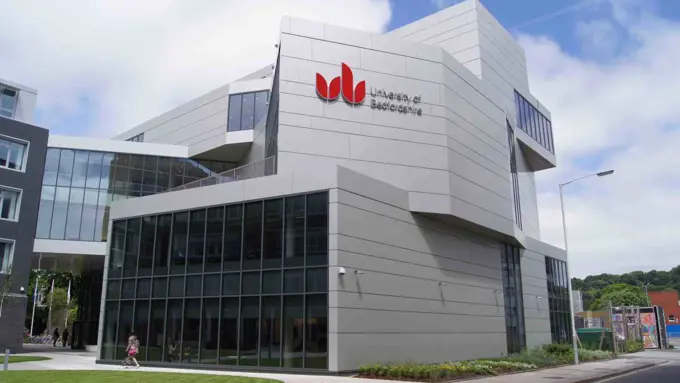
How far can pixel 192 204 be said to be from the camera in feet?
90.2

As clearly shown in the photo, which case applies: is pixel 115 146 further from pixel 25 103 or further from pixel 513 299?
pixel 513 299

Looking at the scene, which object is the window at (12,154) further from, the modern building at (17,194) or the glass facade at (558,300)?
the glass facade at (558,300)

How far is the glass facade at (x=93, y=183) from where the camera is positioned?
4134cm

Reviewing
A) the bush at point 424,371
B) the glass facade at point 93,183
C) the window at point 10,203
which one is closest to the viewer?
the bush at point 424,371

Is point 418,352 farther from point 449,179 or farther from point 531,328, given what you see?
point 531,328

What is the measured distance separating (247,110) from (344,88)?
14956 millimetres

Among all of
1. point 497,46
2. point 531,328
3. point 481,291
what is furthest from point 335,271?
point 497,46

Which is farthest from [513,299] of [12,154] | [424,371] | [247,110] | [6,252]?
[12,154]

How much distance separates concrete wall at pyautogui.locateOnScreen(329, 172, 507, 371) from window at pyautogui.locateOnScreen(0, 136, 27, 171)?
29396 mm

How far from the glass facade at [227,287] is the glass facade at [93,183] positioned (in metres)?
14.0

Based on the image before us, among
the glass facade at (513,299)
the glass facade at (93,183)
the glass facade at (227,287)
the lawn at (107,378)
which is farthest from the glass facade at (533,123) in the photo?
the lawn at (107,378)

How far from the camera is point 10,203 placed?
39969 millimetres

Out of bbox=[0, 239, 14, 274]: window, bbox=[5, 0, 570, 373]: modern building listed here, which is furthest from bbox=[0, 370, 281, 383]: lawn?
bbox=[0, 239, 14, 274]: window

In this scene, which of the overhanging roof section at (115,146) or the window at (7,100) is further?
the overhanging roof section at (115,146)
